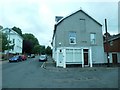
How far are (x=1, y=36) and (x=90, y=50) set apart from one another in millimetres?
27565

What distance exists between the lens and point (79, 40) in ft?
99.7

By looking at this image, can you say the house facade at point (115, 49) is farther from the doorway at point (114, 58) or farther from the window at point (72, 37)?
the window at point (72, 37)

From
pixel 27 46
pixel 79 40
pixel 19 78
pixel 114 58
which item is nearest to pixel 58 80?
pixel 19 78

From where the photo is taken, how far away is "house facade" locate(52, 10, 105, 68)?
2930 centimetres

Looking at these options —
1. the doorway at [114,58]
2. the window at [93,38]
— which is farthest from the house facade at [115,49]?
the window at [93,38]

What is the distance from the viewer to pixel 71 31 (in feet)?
100

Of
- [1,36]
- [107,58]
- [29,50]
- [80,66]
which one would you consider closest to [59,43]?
[80,66]

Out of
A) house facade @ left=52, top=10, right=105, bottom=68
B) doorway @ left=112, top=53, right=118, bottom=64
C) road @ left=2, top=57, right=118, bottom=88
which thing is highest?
house facade @ left=52, top=10, right=105, bottom=68

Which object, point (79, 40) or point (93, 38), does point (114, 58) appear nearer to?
point (93, 38)

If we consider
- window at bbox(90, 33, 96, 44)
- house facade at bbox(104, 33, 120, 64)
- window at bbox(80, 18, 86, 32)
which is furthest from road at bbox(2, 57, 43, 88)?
house facade at bbox(104, 33, 120, 64)

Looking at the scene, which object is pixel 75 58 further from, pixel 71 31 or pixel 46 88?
pixel 46 88

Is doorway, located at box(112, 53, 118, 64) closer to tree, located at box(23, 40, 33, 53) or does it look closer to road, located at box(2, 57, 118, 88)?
road, located at box(2, 57, 118, 88)

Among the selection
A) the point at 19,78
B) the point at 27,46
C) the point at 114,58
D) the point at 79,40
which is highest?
the point at 27,46

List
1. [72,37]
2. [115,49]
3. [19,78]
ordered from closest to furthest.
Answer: [19,78] < [72,37] < [115,49]
